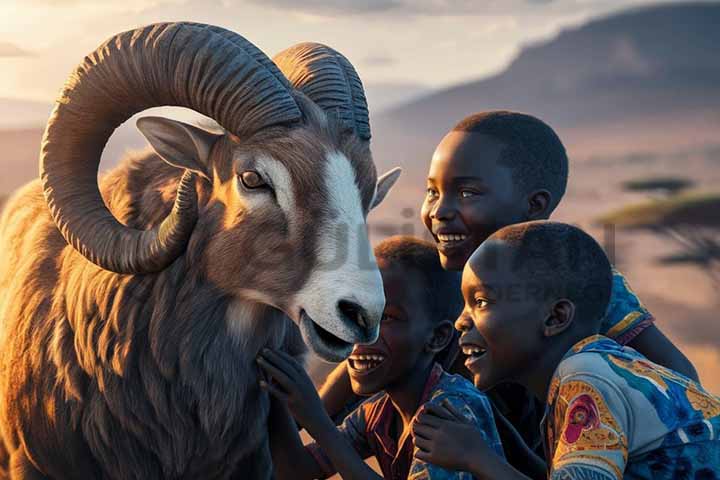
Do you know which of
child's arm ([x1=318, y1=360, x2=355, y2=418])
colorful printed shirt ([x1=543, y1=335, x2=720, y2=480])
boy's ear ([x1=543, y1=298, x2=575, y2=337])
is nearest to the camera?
colorful printed shirt ([x1=543, y1=335, x2=720, y2=480])

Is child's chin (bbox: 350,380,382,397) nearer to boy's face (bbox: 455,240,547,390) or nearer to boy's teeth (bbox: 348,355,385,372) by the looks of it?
boy's teeth (bbox: 348,355,385,372)

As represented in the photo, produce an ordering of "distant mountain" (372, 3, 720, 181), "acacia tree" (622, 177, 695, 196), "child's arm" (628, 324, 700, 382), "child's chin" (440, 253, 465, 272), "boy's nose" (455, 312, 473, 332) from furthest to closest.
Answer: "distant mountain" (372, 3, 720, 181) → "acacia tree" (622, 177, 695, 196) → "child's chin" (440, 253, 465, 272) → "child's arm" (628, 324, 700, 382) → "boy's nose" (455, 312, 473, 332)

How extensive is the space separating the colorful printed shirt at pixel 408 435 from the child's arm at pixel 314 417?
21cm

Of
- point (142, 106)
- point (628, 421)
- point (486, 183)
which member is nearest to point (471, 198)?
point (486, 183)

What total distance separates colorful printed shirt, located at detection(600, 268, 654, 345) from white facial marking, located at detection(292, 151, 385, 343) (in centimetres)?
103

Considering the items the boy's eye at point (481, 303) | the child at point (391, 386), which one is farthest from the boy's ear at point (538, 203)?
the boy's eye at point (481, 303)

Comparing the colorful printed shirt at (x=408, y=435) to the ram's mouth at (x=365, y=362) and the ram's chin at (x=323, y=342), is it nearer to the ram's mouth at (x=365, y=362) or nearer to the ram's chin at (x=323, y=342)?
the ram's mouth at (x=365, y=362)

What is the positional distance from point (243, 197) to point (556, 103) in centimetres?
6021

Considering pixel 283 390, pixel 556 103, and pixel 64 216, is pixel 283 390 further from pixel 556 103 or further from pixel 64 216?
pixel 556 103

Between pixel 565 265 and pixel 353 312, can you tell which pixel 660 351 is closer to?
pixel 565 265

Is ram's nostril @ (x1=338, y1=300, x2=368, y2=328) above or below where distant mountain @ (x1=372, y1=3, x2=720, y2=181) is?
above

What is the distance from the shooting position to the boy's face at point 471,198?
14.6 ft

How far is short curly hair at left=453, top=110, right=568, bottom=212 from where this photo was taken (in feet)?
14.9

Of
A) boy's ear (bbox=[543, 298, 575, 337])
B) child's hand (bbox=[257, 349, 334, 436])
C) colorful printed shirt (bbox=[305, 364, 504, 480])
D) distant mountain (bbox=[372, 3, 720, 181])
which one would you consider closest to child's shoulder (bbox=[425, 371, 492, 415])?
colorful printed shirt (bbox=[305, 364, 504, 480])
